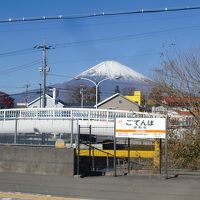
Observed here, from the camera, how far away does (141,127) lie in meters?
18.4

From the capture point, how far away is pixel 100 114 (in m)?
50.8

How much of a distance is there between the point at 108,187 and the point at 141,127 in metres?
3.38

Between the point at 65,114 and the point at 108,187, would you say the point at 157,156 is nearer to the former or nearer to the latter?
the point at 108,187

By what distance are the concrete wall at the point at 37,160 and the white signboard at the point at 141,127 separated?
2013mm

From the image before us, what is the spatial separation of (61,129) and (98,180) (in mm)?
30999

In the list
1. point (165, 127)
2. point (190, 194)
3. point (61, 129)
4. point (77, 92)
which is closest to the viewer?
point (190, 194)

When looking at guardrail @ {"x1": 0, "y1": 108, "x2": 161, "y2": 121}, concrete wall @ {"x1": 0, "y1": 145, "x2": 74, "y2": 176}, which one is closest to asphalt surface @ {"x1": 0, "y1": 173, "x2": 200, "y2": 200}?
concrete wall @ {"x1": 0, "y1": 145, "x2": 74, "y2": 176}

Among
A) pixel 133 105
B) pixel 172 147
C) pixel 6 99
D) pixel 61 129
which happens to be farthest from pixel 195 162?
pixel 6 99

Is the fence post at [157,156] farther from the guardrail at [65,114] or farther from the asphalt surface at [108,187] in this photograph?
the guardrail at [65,114]

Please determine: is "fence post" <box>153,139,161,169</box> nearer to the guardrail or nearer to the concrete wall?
the concrete wall

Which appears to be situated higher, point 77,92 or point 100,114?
point 77,92

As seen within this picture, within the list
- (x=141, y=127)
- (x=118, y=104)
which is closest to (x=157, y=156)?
(x=141, y=127)

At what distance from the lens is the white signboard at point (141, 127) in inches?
717

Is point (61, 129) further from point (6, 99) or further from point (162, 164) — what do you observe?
point (6, 99)
